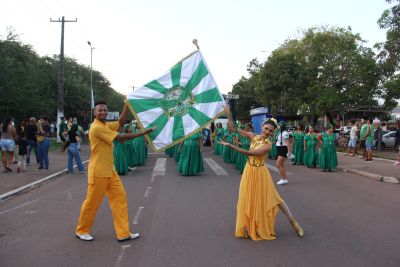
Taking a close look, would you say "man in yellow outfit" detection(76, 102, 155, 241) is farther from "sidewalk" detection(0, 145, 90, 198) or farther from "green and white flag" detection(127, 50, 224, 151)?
"sidewalk" detection(0, 145, 90, 198)

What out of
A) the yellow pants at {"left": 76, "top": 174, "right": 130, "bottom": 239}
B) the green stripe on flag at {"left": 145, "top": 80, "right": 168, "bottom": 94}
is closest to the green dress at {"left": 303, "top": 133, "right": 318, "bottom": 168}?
the green stripe on flag at {"left": 145, "top": 80, "right": 168, "bottom": 94}

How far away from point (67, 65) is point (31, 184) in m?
48.9

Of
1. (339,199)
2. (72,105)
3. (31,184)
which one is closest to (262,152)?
(339,199)

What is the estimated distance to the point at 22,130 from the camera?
14453mm

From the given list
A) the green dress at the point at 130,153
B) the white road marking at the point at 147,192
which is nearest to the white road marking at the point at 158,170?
the green dress at the point at 130,153

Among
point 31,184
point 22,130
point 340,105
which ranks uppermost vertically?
point 340,105

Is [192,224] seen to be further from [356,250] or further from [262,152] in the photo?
[356,250]

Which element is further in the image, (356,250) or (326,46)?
(326,46)

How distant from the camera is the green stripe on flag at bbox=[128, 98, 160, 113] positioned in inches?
239

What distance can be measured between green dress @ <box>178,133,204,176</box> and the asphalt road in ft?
6.23

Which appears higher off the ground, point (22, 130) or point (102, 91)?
point (102, 91)

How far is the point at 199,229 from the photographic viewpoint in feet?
20.5

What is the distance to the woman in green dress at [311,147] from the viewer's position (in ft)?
50.1

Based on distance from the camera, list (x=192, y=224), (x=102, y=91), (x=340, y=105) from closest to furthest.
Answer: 1. (x=192, y=224)
2. (x=340, y=105)
3. (x=102, y=91)
